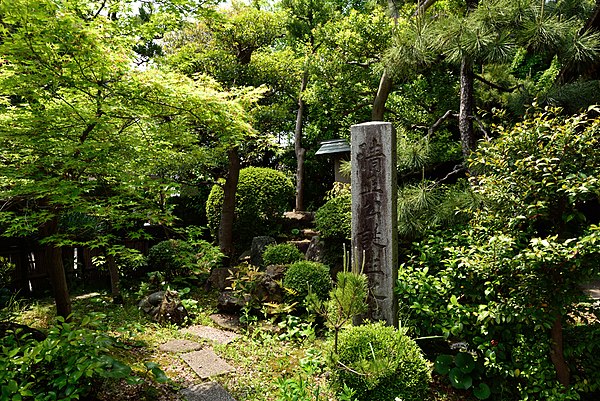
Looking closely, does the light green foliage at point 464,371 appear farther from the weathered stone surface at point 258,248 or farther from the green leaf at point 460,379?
the weathered stone surface at point 258,248

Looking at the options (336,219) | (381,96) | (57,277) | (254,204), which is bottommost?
(57,277)

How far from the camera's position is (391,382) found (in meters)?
3.23

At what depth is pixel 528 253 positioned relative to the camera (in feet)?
9.90

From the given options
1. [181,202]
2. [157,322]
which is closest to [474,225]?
[157,322]

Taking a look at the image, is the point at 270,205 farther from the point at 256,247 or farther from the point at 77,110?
the point at 77,110

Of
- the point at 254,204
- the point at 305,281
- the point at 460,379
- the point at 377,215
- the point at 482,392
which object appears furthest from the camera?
the point at 254,204

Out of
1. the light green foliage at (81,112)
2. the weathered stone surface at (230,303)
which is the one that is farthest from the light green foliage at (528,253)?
the weathered stone surface at (230,303)

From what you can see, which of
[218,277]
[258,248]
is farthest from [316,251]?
[218,277]

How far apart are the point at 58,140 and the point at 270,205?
19.8 ft

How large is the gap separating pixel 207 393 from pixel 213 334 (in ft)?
5.64

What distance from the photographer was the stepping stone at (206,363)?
4219mm

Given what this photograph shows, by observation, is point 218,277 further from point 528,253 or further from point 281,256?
point 528,253

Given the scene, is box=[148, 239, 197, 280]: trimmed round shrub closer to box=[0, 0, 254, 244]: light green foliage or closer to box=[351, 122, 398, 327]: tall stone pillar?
box=[0, 0, 254, 244]: light green foliage

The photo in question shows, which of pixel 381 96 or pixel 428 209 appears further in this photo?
pixel 381 96
